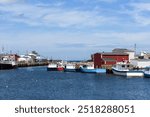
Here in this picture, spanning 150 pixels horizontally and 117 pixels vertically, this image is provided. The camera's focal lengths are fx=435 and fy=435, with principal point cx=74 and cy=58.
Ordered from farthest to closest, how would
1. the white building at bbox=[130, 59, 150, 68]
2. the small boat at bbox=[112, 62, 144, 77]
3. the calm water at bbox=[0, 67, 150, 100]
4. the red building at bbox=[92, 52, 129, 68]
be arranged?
the red building at bbox=[92, 52, 129, 68]
the white building at bbox=[130, 59, 150, 68]
the small boat at bbox=[112, 62, 144, 77]
the calm water at bbox=[0, 67, 150, 100]

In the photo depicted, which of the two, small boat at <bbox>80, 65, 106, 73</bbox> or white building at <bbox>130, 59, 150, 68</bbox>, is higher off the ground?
white building at <bbox>130, 59, 150, 68</bbox>

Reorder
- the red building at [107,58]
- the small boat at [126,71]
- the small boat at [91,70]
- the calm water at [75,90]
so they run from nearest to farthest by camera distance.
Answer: the calm water at [75,90] → the small boat at [126,71] → the small boat at [91,70] → the red building at [107,58]

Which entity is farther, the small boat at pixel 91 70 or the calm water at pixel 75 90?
the small boat at pixel 91 70

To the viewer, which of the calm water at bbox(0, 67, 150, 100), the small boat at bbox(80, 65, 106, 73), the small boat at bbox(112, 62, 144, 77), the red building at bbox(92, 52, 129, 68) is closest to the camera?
the calm water at bbox(0, 67, 150, 100)

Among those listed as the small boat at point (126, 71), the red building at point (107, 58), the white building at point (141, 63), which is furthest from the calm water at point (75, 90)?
the red building at point (107, 58)

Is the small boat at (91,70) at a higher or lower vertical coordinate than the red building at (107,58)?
lower

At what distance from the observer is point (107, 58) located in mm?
91125

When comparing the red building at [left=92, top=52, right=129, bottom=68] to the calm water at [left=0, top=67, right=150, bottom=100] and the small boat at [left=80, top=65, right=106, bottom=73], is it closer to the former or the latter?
the small boat at [left=80, top=65, right=106, bottom=73]

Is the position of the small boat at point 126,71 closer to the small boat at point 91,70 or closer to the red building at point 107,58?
the small boat at point 91,70

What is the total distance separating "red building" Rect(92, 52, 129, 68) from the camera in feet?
296

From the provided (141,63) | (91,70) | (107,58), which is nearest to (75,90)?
(141,63)

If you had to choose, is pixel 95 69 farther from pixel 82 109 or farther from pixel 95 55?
pixel 82 109

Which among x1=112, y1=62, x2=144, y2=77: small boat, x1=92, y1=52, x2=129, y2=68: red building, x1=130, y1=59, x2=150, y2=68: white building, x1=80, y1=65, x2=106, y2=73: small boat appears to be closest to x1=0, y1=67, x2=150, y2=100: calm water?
x1=112, y1=62, x2=144, y2=77: small boat

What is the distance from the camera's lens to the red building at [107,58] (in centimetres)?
9012
